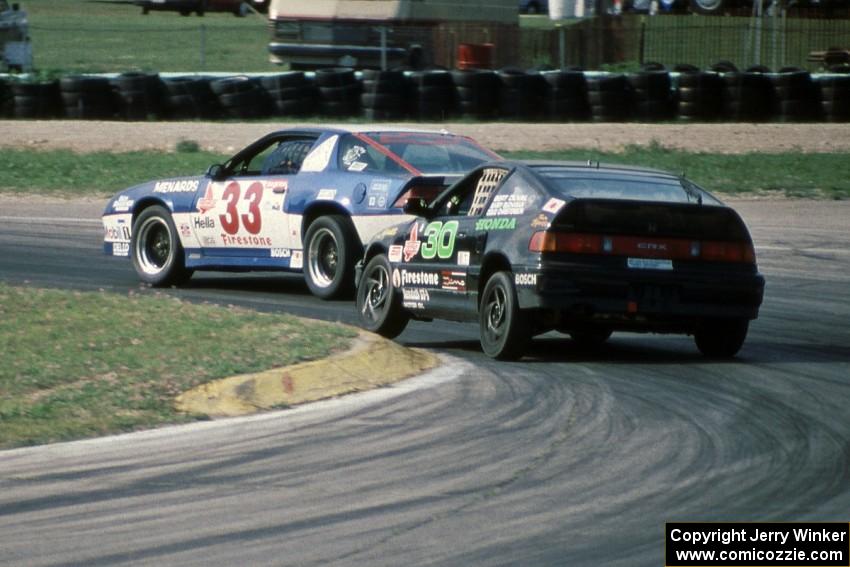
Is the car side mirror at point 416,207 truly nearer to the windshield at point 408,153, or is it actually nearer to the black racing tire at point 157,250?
the windshield at point 408,153

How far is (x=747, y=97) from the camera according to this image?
2945cm

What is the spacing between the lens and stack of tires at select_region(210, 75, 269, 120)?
2966 cm

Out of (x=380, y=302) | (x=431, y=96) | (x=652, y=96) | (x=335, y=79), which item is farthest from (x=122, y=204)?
(x=652, y=96)

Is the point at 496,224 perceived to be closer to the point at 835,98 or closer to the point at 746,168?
the point at 746,168

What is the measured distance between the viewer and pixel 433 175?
41.4ft

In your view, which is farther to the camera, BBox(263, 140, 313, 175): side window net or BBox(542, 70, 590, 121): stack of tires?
BBox(542, 70, 590, 121): stack of tires

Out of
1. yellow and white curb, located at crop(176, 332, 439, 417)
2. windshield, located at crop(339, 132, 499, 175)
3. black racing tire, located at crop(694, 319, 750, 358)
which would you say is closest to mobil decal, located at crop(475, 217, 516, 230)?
yellow and white curb, located at crop(176, 332, 439, 417)

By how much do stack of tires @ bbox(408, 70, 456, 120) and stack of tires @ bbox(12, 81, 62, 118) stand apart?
6.49 meters

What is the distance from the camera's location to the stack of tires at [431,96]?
94.6 feet

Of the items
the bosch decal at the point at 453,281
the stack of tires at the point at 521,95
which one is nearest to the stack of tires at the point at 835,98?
the stack of tires at the point at 521,95

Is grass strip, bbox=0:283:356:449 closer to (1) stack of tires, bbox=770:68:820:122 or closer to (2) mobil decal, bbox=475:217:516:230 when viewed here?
(2) mobil decal, bbox=475:217:516:230

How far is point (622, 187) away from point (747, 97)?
20.0 m

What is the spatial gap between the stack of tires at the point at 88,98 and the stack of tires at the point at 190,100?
1.06 meters

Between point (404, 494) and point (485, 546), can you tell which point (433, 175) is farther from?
point (485, 546)
